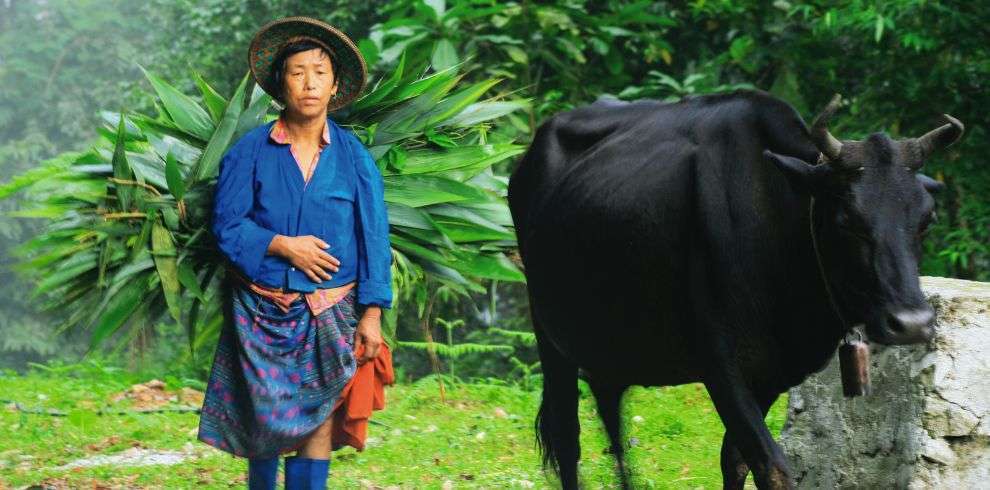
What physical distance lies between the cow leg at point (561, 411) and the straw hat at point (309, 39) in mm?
1835

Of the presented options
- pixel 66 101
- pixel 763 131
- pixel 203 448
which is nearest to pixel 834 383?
pixel 763 131

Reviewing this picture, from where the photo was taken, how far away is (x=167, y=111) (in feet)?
Result: 17.4

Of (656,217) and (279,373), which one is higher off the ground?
(656,217)

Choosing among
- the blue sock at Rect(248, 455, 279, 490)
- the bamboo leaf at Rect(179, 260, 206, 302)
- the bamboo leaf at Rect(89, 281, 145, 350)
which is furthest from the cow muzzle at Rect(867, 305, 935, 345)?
the bamboo leaf at Rect(89, 281, 145, 350)

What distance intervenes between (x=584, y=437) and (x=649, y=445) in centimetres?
45

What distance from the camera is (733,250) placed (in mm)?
4285

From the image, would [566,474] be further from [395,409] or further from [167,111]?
[395,409]

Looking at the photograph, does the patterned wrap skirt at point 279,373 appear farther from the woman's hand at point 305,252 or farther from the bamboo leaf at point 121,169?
the bamboo leaf at point 121,169

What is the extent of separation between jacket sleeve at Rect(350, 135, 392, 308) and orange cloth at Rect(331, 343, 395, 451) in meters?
0.20

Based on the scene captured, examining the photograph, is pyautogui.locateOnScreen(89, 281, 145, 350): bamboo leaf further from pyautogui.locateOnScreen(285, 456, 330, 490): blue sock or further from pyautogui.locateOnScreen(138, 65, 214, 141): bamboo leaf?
pyautogui.locateOnScreen(285, 456, 330, 490): blue sock

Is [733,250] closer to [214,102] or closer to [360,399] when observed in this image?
[360,399]

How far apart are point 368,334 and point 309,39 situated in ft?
3.28

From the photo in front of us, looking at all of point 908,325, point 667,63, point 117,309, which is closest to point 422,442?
point 117,309

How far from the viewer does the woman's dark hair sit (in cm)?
427
